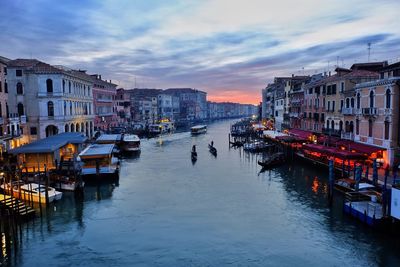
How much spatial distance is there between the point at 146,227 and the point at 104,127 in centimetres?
5384

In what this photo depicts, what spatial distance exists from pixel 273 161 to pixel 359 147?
390 inches

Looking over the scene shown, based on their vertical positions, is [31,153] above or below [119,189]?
above

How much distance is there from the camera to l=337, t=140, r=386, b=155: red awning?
30469 millimetres

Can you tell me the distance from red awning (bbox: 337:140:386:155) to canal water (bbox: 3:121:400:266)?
173 inches

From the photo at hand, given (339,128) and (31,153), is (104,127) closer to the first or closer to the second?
(31,153)

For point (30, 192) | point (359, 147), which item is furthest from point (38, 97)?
point (359, 147)

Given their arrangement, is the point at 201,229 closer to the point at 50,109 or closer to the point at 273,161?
the point at 273,161

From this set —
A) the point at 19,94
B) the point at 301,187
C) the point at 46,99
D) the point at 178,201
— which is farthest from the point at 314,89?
the point at 19,94

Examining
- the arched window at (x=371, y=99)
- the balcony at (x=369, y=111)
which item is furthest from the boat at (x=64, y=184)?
the arched window at (x=371, y=99)

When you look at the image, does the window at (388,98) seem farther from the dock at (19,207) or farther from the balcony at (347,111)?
the dock at (19,207)

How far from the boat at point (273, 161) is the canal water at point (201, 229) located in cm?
733

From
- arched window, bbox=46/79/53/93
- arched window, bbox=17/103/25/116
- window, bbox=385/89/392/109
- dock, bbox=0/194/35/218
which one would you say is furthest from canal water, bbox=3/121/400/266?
arched window, bbox=17/103/25/116

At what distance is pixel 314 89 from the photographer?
49.1 m

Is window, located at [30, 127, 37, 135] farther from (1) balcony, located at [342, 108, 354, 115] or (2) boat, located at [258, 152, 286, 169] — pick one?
(1) balcony, located at [342, 108, 354, 115]
